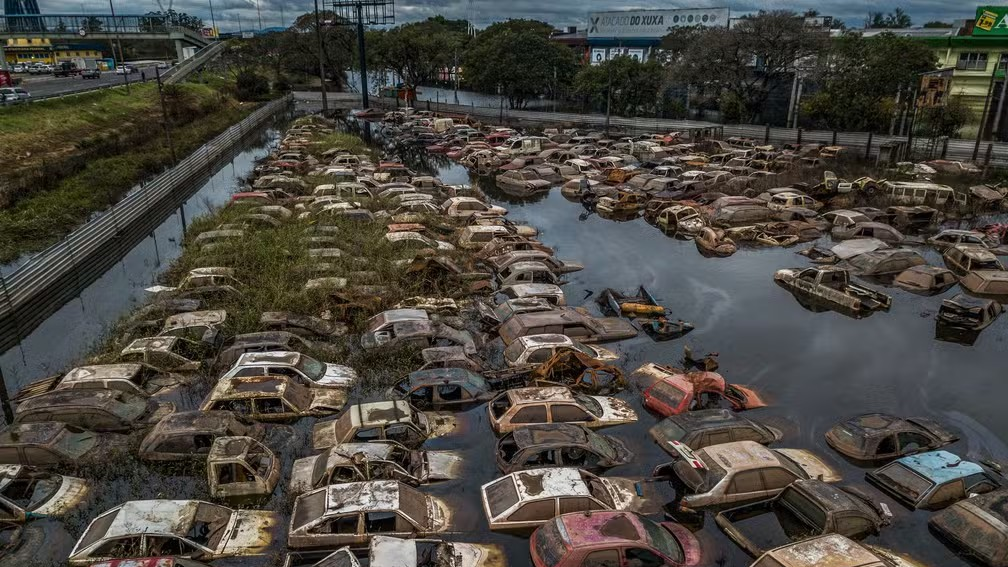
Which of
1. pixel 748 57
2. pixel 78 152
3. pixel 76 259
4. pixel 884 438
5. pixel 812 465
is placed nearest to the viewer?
pixel 812 465

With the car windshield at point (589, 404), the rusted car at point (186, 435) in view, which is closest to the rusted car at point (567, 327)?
the car windshield at point (589, 404)

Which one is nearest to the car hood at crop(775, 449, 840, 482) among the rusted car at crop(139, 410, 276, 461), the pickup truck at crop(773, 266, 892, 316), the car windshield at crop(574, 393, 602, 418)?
the car windshield at crop(574, 393, 602, 418)

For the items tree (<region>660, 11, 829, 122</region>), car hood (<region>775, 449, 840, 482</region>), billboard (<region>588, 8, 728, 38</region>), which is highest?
billboard (<region>588, 8, 728, 38</region>)

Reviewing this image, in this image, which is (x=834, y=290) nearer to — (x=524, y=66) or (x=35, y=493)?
(x=35, y=493)

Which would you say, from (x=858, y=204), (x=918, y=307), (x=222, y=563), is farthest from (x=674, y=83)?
(x=222, y=563)

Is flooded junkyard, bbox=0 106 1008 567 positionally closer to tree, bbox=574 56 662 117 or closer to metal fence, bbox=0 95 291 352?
metal fence, bbox=0 95 291 352

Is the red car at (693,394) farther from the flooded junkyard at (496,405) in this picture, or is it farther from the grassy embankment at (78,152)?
the grassy embankment at (78,152)

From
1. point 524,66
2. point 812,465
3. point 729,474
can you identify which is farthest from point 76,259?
point 524,66
